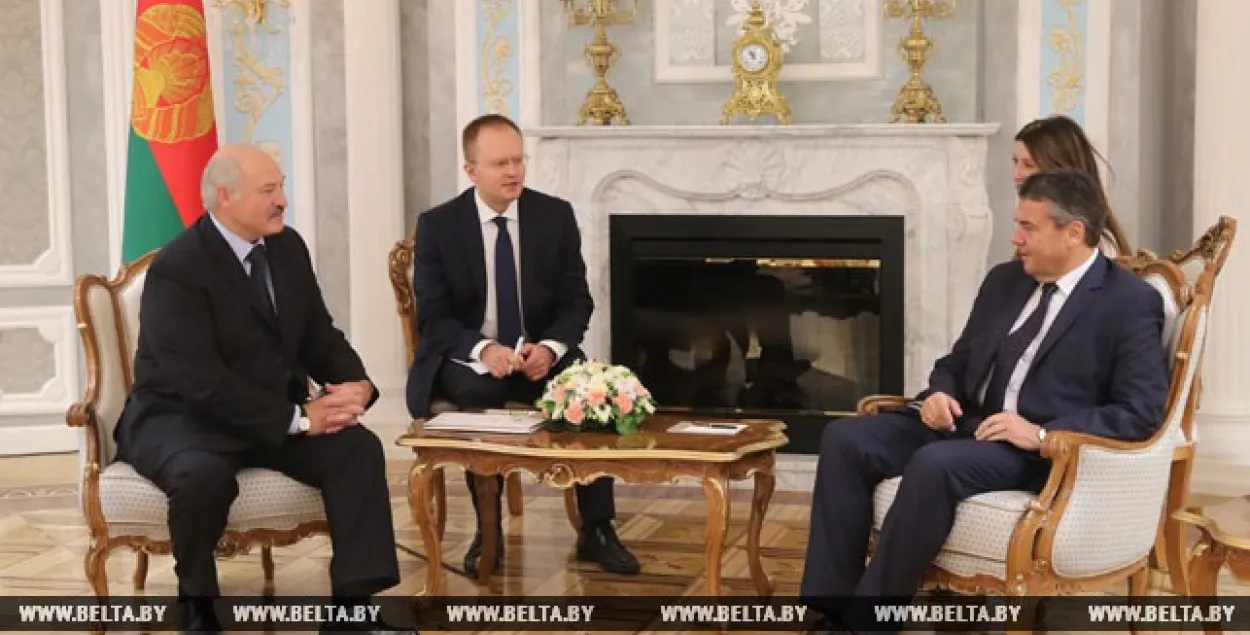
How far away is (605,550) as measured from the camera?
494cm

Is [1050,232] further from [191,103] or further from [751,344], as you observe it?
[191,103]

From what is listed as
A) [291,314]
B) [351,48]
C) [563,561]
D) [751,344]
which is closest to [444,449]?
[291,314]

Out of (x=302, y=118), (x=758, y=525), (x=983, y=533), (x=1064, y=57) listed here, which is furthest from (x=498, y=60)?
(x=983, y=533)

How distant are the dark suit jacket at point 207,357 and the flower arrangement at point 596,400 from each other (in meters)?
0.73

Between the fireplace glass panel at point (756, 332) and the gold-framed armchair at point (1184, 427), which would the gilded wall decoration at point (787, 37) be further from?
the gold-framed armchair at point (1184, 427)

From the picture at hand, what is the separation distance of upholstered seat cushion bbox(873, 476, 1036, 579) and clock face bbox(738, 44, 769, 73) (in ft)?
9.55

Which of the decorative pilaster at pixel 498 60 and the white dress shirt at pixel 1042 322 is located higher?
the decorative pilaster at pixel 498 60

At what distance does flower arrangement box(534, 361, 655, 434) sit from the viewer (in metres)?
4.25

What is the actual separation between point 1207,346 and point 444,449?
10.7 feet

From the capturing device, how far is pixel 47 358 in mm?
7254

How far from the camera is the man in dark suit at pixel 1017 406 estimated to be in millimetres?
3758

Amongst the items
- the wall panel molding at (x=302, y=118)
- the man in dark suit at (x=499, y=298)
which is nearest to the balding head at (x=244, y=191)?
the man in dark suit at (x=499, y=298)

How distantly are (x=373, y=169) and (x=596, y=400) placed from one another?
9.32 feet

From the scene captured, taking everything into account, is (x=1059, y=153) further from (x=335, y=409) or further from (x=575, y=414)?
(x=335, y=409)
